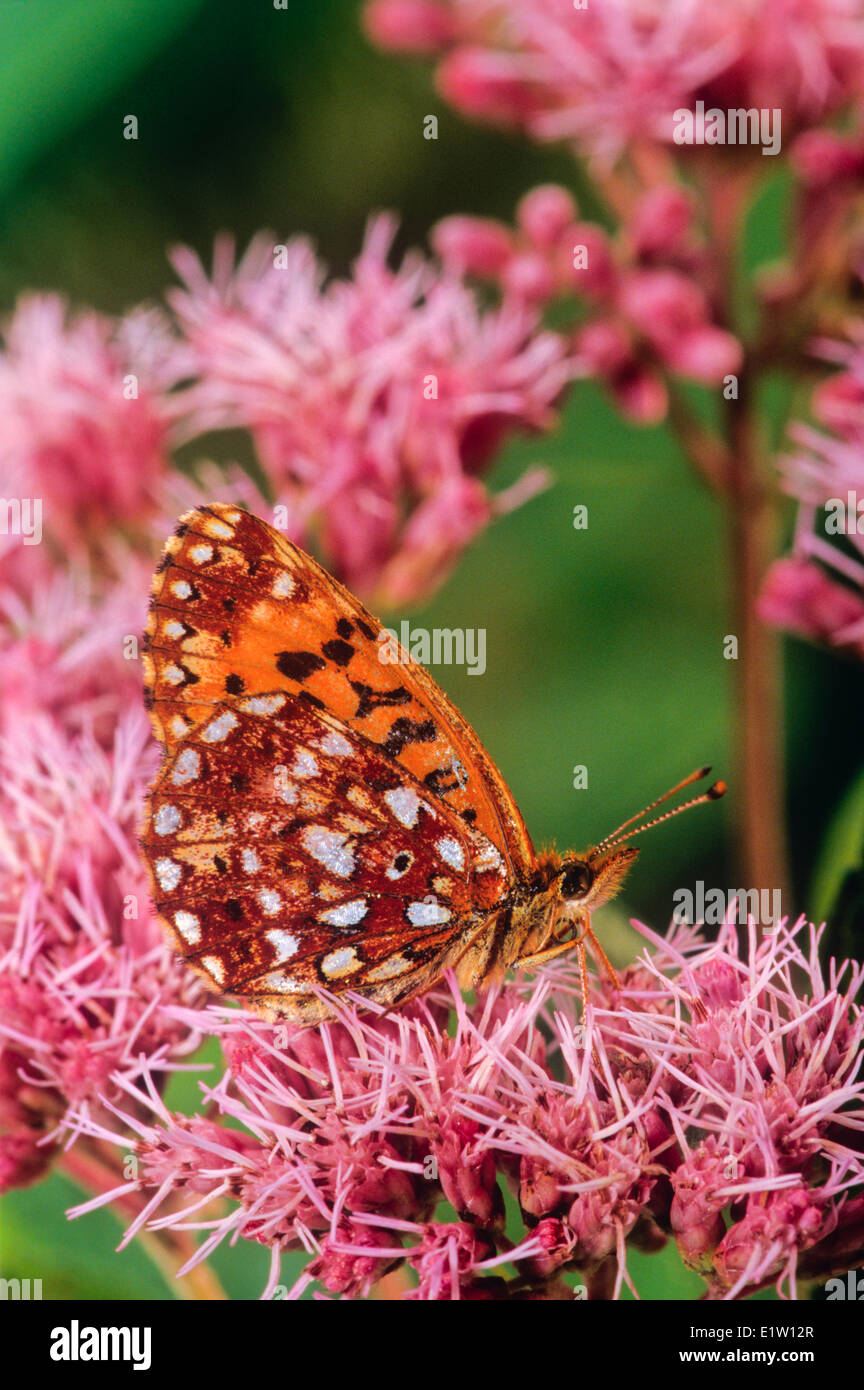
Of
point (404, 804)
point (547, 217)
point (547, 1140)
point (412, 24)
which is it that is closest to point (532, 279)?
point (547, 217)

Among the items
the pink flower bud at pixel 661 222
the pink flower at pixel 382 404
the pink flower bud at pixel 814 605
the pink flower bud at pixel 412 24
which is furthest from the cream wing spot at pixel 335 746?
the pink flower bud at pixel 412 24

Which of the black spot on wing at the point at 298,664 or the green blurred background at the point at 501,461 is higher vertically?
the green blurred background at the point at 501,461

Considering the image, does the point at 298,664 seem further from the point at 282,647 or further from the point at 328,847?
the point at 328,847

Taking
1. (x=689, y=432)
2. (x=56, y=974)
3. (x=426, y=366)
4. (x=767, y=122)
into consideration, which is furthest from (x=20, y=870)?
(x=767, y=122)

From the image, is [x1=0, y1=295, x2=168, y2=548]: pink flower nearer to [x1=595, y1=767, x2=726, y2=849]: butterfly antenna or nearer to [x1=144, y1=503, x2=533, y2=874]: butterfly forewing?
[x1=144, y1=503, x2=533, y2=874]: butterfly forewing

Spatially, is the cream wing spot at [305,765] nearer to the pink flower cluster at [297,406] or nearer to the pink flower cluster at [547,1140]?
the pink flower cluster at [547,1140]

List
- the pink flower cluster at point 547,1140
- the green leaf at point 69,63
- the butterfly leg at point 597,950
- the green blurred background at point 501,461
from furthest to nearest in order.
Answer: the green leaf at point 69,63 < the green blurred background at point 501,461 < the butterfly leg at point 597,950 < the pink flower cluster at point 547,1140
